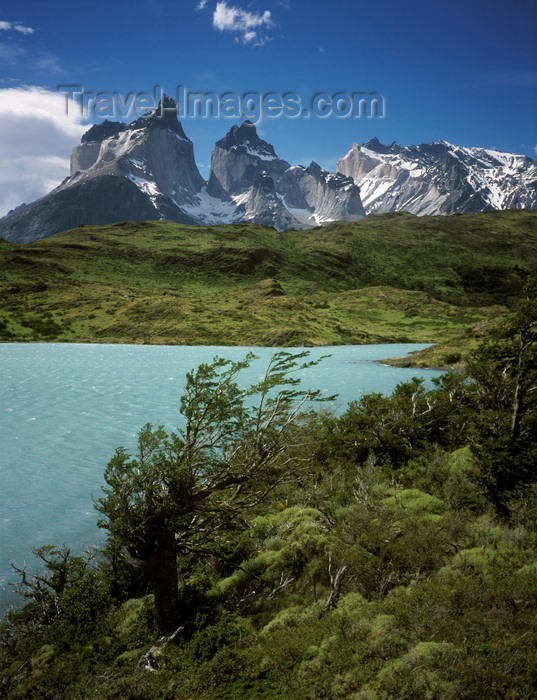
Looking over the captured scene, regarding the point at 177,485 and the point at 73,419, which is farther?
the point at 73,419

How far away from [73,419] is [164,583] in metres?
21.8

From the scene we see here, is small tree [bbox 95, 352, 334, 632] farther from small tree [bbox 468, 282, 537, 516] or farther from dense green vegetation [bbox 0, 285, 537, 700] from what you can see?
small tree [bbox 468, 282, 537, 516]

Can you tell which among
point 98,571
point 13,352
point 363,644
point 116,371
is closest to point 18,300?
point 13,352

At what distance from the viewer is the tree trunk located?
820 cm

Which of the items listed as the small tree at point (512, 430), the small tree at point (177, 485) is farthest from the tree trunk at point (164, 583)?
the small tree at point (512, 430)

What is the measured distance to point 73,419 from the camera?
27156 millimetres

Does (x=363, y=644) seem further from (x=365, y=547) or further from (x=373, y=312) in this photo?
(x=373, y=312)

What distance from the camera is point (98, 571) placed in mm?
10852

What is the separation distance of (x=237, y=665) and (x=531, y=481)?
9.02m

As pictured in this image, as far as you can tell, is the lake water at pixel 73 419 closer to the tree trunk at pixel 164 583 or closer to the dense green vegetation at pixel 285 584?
the dense green vegetation at pixel 285 584

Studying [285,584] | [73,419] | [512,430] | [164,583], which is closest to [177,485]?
[164,583]

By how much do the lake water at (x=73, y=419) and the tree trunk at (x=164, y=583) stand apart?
14.7 feet

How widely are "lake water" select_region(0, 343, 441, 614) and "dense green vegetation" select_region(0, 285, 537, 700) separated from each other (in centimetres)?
316

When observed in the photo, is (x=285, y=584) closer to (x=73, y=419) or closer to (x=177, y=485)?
(x=177, y=485)
